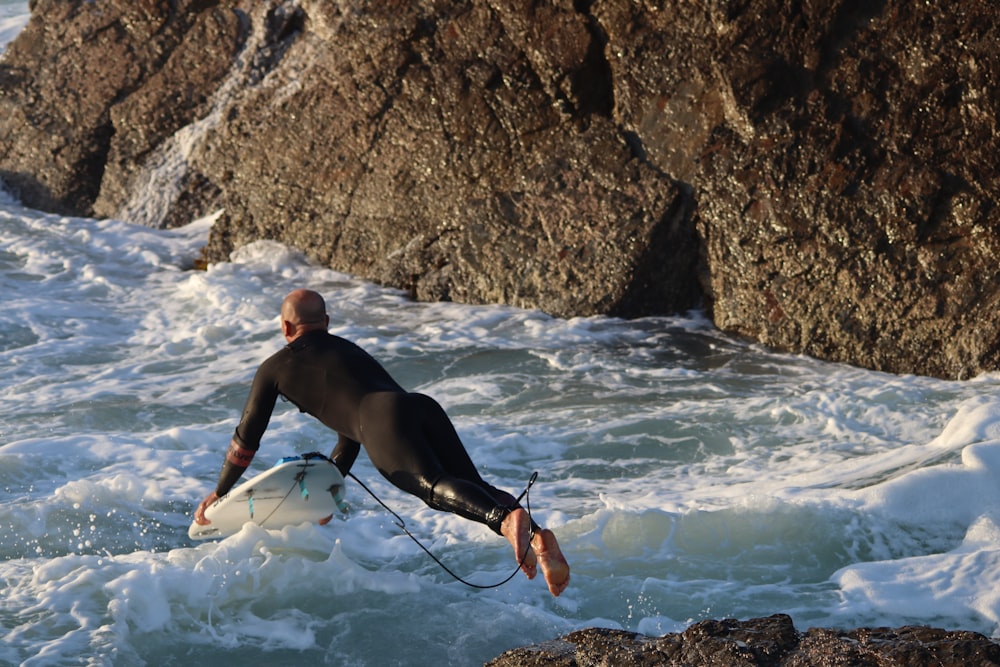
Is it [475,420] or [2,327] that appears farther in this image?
[2,327]

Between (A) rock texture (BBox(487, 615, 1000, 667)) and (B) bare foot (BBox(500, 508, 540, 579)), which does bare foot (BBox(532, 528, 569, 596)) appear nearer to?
(B) bare foot (BBox(500, 508, 540, 579))

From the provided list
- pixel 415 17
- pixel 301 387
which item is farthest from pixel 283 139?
pixel 301 387

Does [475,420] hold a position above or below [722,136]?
below

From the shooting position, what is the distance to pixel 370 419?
17.3 ft

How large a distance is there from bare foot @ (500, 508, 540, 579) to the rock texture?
359 mm

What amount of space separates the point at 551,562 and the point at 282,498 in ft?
4.95

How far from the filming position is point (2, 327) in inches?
381

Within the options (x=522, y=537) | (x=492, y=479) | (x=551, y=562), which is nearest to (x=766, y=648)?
(x=551, y=562)

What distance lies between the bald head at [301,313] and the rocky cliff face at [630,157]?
3.86m

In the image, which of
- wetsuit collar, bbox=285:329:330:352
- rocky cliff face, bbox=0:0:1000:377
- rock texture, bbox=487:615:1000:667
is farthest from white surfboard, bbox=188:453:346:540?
rocky cliff face, bbox=0:0:1000:377

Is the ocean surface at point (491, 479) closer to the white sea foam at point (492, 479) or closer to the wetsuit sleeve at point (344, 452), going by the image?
the white sea foam at point (492, 479)

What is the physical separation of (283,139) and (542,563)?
7.07 metres

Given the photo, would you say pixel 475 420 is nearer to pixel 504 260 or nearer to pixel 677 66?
pixel 504 260

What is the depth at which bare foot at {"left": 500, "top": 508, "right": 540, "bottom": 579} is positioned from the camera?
4.52m
